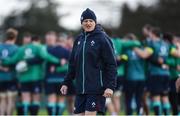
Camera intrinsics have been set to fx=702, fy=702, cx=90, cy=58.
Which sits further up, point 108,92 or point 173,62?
point 173,62

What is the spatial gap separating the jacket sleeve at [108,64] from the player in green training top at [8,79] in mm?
6704

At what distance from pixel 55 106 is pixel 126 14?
4353cm

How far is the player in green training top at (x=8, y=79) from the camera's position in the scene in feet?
61.6

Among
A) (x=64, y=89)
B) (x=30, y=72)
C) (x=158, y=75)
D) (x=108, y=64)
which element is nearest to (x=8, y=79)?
(x=30, y=72)

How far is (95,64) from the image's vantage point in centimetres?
1217

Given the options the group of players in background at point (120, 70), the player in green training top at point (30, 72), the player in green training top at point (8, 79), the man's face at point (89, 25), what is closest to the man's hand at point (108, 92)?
the man's face at point (89, 25)

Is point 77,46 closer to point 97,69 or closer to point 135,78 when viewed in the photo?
point 97,69

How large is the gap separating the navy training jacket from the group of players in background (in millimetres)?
6048

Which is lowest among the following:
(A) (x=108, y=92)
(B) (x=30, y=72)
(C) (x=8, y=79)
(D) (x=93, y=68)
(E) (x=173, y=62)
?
(A) (x=108, y=92)

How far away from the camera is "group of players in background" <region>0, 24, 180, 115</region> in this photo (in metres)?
18.5

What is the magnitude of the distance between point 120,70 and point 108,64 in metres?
7.10

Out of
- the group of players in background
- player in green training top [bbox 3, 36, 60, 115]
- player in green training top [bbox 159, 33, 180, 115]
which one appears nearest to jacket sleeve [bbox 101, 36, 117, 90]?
the group of players in background

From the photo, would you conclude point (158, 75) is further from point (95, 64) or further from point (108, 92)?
point (108, 92)

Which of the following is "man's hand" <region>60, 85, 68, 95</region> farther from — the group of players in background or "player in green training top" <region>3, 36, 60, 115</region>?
"player in green training top" <region>3, 36, 60, 115</region>
